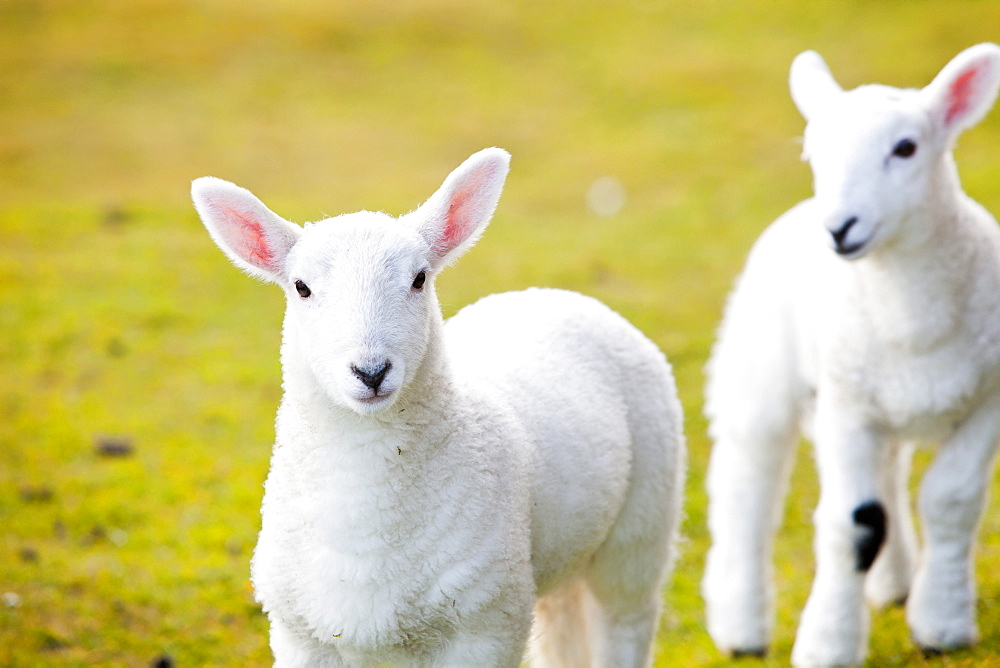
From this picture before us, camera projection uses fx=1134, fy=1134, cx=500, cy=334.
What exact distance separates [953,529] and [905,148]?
75.3 inches

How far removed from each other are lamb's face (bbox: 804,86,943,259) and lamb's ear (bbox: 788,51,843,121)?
21 cm

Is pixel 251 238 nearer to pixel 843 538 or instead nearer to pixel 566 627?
pixel 566 627

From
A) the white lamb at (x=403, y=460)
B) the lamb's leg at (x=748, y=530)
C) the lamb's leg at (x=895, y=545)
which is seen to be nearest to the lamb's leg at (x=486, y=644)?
the white lamb at (x=403, y=460)

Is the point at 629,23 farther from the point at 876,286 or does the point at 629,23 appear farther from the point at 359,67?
the point at 876,286

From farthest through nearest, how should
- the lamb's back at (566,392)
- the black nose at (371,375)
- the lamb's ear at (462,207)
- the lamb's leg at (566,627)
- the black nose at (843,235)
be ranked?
the black nose at (843,235)
the lamb's leg at (566,627)
the lamb's back at (566,392)
the lamb's ear at (462,207)
the black nose at (371,375)

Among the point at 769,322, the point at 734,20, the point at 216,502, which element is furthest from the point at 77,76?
the point at 769,322

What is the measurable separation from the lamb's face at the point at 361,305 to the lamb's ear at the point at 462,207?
9 centimetres

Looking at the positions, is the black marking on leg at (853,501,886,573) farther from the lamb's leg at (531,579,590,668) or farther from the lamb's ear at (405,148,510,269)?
the lamb's ear at (405,148,510,269)

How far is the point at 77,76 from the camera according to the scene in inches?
1092

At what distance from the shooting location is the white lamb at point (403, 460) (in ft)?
12.5

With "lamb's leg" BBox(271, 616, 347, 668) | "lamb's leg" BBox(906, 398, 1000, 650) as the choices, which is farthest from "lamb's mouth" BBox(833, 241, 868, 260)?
"lamb's leg" BBox(271, 616, 347, 668)

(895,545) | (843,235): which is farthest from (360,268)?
(895,545)

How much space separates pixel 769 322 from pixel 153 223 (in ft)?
43.1

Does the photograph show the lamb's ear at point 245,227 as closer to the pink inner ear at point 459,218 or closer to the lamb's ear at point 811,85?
the pink inner ear at point 459,218
